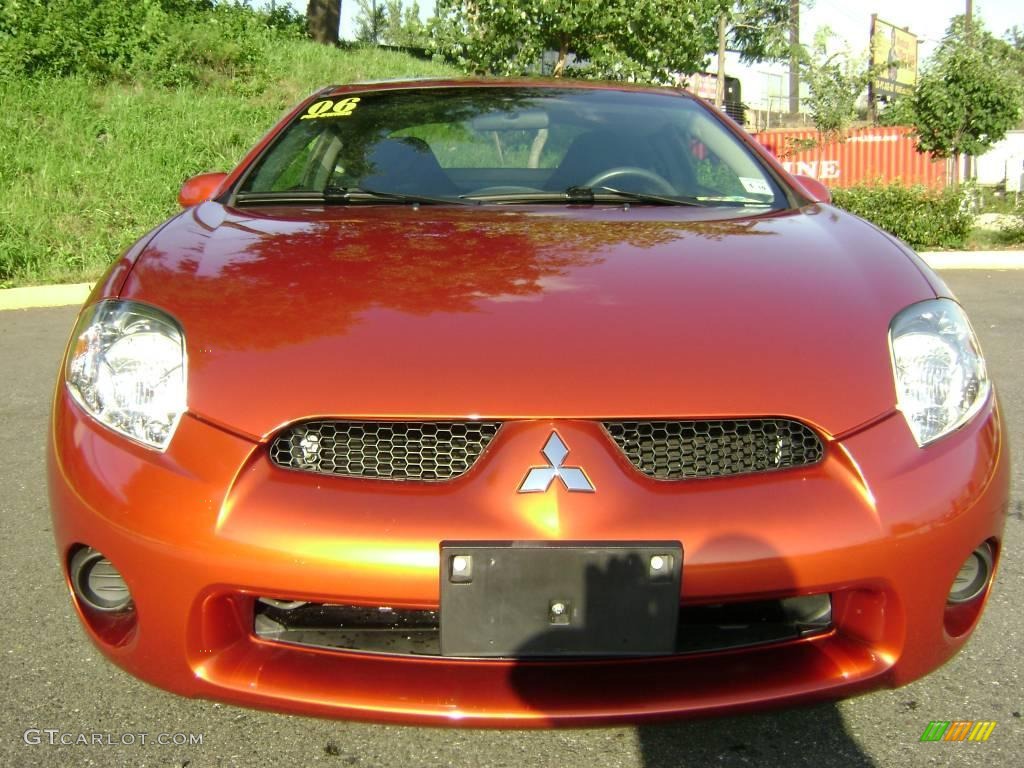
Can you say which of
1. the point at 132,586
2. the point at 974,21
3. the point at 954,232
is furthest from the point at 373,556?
the point at 974,21

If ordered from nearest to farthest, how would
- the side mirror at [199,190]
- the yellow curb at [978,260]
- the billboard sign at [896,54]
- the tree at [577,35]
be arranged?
1. the side mirror at [199,190]
2. the yellow curb at [978,260]
3. the tree at [577,35]
4. the billboard sign at [896,54]

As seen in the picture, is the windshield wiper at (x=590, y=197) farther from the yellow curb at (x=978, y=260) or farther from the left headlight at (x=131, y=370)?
the yellow curb at (x=978, y=260)

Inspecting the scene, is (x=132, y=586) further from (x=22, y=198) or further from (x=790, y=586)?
(x=22, y=198)

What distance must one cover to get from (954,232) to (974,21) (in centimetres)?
1612

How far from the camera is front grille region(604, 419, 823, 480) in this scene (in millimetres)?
1715

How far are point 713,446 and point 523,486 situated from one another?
34cm

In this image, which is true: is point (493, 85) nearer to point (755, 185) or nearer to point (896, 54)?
point (755, 185)

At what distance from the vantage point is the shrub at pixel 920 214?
1045cm

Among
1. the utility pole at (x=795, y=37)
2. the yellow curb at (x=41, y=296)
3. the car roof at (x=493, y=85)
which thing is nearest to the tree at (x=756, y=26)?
the utility pole at (x=795, y=37)

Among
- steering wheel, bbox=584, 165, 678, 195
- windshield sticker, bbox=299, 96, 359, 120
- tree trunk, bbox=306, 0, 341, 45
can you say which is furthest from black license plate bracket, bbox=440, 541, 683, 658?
tree trunk, bbox=306, 0, 341, 45

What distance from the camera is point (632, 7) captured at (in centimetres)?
1259

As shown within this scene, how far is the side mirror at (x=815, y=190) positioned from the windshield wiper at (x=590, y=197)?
1.12 ft

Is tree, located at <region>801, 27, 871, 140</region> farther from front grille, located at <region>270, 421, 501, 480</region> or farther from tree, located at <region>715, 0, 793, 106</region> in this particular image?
front grille, located at <region>270, 421, 501, 480</region>

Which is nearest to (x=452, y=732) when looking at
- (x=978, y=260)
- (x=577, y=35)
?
(x=978, y=260)
